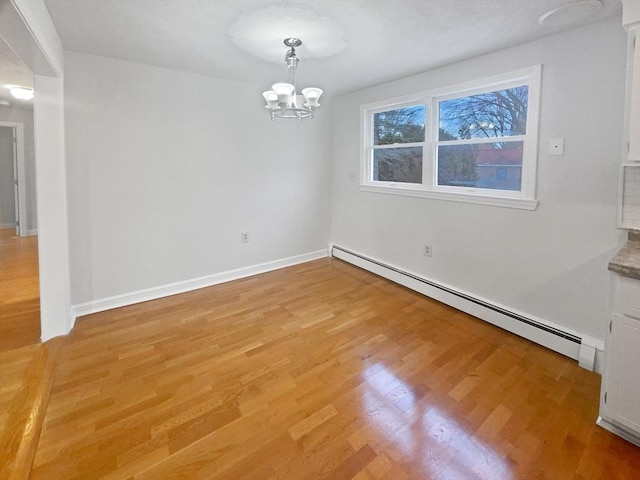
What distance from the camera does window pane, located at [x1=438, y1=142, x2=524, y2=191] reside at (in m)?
2.74

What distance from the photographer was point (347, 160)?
443 cm

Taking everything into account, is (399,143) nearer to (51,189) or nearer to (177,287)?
(177,287)

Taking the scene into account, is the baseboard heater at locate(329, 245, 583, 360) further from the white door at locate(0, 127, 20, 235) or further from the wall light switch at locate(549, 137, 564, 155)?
the white door at locate(0, 127, 20, 235)

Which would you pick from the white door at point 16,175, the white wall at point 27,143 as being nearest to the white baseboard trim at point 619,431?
the white wall at point 27,143

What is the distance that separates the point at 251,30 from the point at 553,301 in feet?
9.69

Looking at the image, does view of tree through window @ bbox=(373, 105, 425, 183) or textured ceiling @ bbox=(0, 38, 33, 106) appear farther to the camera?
view of tree through window @ bbox=(373, 105, 425, 183)

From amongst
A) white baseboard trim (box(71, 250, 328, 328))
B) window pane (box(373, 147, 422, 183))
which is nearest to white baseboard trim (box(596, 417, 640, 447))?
window pane (box(373, 147, 422, 183))

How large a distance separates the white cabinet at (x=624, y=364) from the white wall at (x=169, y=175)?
3.36 meters

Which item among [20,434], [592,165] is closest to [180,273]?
[20,434]

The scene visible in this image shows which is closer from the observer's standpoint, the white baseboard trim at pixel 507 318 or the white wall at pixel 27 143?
the white baseboard trim at pixel 507 318

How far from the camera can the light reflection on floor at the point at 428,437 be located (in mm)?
1510

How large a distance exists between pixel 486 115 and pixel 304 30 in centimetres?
175

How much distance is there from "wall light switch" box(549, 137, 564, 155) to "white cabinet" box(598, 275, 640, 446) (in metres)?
1.11

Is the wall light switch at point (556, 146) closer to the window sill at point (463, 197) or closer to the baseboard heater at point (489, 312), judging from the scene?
the window sill at point (463, 197)
